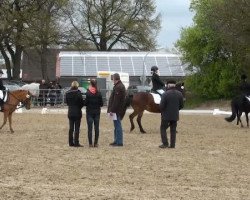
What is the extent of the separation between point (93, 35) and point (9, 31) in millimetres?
27872

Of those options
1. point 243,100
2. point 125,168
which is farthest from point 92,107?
point 243,100

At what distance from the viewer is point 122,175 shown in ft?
39.7

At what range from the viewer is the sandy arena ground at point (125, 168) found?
402 inches

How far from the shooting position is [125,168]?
1312 centimetres

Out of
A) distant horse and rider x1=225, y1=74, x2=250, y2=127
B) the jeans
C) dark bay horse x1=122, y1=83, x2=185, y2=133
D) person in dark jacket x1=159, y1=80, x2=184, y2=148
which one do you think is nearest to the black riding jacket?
dark bay horse x1=122, y1=83, x2=185, y2=133

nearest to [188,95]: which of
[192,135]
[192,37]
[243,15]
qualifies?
[192,37]

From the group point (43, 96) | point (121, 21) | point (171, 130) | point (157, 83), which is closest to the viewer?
point (171, 130)

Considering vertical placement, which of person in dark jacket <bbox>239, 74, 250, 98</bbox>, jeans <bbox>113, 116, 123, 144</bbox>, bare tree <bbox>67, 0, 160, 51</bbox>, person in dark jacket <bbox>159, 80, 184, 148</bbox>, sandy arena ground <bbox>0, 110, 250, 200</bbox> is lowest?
sandy arena ground <bbox>0, 110, 250, 200</bbox>

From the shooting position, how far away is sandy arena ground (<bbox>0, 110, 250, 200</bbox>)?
10219 millimetres

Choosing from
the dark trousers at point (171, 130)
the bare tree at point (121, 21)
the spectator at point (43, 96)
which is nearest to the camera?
the dark trousers at point (171, 130)

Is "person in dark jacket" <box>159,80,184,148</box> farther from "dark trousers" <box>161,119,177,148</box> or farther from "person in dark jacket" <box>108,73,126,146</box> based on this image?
"person in dark jacket" <box>108,73,126,146</box>

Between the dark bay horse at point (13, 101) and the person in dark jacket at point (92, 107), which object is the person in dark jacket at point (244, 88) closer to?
the dark bay horse at point (13, 101)

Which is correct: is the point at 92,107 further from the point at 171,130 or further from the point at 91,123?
the point at 171,130

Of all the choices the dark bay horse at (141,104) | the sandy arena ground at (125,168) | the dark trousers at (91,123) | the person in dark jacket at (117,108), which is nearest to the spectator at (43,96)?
the dark bay horse at (141,104)
